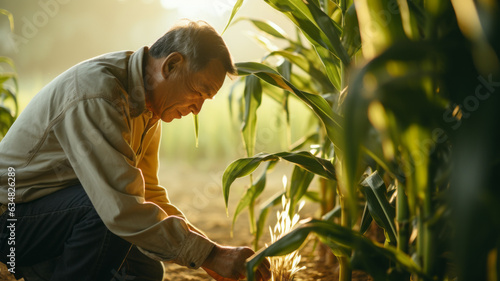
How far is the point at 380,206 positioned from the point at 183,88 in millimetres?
443

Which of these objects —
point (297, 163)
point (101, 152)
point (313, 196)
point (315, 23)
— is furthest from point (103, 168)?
point (313, 196)

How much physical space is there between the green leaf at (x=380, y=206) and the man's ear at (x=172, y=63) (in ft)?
1.40

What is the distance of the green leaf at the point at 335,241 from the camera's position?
1.81ft

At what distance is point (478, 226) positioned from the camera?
1.21ft

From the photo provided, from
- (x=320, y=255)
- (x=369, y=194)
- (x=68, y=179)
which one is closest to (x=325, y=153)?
(x=369, y=194)

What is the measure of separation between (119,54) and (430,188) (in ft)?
2.24

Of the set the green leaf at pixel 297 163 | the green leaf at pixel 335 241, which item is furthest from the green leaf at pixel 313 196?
the green leaf at pixel 335 241

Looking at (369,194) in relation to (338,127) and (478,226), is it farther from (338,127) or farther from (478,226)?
(478,226)

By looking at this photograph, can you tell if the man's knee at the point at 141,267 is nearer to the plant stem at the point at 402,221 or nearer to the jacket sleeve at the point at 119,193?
the jacket sleeve at the point at 119,193

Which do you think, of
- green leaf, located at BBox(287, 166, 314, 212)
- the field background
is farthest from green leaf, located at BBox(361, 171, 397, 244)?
the field background

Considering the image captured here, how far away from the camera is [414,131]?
52 cm

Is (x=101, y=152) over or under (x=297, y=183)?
over

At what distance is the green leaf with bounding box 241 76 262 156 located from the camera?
1.03 metres

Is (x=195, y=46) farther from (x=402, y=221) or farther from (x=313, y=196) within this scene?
(x=313, y=196)
